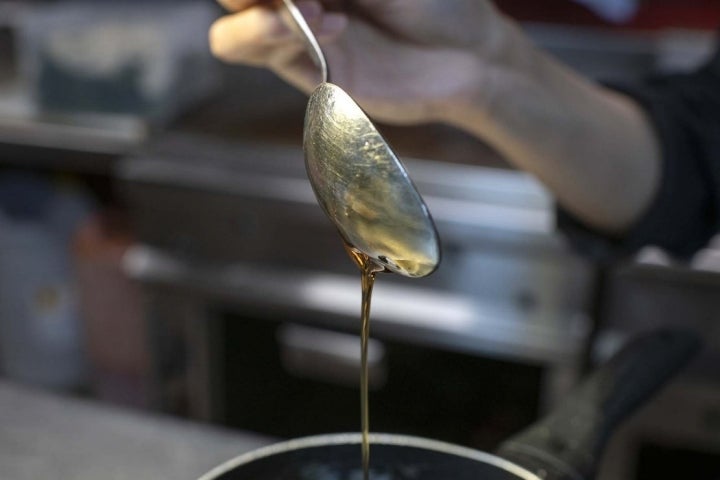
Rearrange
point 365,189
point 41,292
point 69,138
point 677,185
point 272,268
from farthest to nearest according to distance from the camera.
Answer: point 41,292
point 69,138
point 272,268
point 677,185
point 365,189

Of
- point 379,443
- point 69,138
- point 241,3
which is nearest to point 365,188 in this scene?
point 379,443

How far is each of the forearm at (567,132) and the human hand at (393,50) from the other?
0.02m

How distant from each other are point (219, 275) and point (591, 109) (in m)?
0.67

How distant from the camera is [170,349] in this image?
4.66 feet

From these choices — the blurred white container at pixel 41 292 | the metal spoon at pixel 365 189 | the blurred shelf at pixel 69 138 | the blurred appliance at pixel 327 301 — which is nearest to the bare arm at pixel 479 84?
the metal spoon at pixel 365 189

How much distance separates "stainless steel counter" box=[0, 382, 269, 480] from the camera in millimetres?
604

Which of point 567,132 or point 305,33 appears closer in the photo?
point 305,33

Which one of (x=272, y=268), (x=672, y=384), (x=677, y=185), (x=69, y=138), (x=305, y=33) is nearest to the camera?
(x=305, y=33)

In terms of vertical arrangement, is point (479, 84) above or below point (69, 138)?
above

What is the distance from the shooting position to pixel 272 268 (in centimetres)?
132

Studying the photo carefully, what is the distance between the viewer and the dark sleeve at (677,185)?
0.88 metres

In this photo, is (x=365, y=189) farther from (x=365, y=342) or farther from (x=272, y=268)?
(x=272, y=268)

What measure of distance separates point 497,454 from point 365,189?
16cm

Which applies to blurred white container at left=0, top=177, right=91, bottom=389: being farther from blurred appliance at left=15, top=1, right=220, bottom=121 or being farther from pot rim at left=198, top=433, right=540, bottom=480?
pot rim at left=198, top=433, right=540, bottom=480
